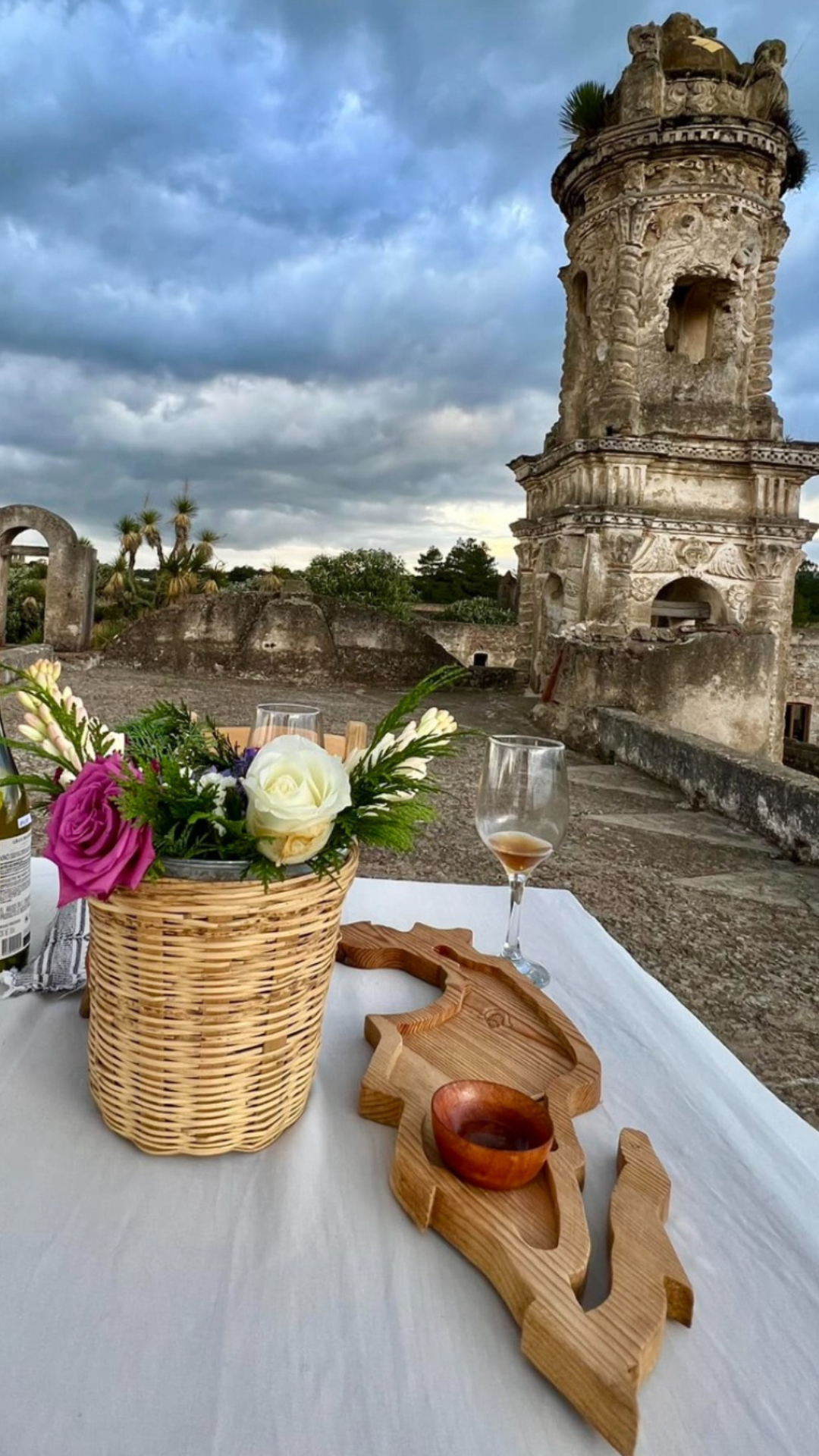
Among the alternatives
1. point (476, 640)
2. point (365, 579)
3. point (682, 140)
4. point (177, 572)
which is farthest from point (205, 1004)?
point (177, 572)

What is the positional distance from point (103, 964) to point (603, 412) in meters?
10.6

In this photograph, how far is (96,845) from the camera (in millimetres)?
697

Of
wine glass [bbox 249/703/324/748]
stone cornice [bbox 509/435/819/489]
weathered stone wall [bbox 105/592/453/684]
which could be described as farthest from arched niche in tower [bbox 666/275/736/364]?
wine glass [bbox 249/703/324/748]

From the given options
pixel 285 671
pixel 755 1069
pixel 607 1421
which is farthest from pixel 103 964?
pixel 285 671

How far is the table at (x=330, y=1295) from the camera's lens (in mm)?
557

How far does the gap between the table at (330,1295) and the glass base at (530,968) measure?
27 cm

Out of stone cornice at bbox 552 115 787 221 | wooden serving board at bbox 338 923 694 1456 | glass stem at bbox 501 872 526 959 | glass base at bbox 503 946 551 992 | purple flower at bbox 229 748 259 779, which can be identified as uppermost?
stone cornice at bbox 552 115 787 221

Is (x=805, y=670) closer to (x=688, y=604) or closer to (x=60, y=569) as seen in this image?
(x=688, y=604)

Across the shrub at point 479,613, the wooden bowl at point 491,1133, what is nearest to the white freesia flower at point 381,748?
the wooden bowl at point 491,1133

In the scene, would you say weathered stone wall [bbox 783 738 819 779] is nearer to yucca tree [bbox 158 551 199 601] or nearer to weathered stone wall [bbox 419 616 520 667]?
weathered stone wall [bbox 419 616 520 667]

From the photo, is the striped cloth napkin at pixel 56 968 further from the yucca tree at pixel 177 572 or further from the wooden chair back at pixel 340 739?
the yucca tree at pixel 177 572

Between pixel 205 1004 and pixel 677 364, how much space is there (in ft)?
38.0

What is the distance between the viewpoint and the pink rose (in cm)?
69

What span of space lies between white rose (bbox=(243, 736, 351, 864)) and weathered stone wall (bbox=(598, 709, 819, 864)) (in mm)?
3252
